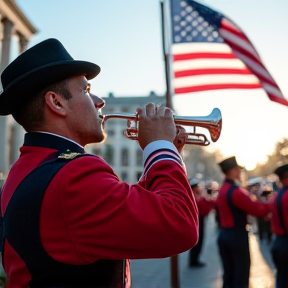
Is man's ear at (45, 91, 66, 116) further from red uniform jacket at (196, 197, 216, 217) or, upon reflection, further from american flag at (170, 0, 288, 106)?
red uniform jacket at (196, 197, 216, 217)

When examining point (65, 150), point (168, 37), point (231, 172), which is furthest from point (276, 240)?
point (65, 150)

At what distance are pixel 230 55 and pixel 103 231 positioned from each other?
5.66m

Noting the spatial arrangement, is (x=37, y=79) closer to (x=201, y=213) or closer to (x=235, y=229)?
(x=235, y=229)

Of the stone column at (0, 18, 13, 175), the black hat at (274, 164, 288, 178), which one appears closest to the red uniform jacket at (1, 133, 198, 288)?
the black hat at (274, 164, 288, 178)

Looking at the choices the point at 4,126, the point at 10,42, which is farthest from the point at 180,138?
the point at 10,42

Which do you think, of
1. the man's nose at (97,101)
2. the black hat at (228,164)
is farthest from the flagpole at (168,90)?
the man's nose at (97,101)

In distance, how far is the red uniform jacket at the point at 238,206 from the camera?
6738mm

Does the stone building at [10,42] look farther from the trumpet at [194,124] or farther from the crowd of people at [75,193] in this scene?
the crowd of people at [75,193]

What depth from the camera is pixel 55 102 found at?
185 centimetres

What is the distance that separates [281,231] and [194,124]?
4.34 metres

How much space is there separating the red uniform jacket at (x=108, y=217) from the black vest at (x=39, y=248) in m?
0.03

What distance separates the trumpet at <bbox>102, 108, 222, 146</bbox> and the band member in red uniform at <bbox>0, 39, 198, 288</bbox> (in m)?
0.51

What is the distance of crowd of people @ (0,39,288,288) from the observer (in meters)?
1.53

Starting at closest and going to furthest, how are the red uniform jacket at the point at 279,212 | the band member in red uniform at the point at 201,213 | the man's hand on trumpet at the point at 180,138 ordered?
the man's hand on trumpet at the point at 180,138 < the red uniform jacket at the point at 279,212 < the band member in red uniform at the point at 201,213
